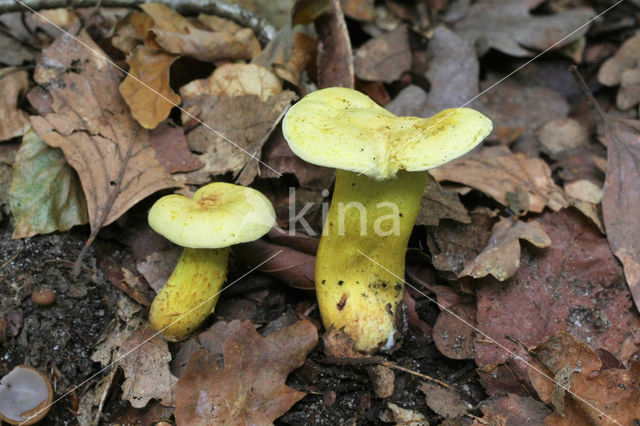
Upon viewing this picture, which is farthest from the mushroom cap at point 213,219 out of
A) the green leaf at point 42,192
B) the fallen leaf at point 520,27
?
the fallen leaf at point 520,27

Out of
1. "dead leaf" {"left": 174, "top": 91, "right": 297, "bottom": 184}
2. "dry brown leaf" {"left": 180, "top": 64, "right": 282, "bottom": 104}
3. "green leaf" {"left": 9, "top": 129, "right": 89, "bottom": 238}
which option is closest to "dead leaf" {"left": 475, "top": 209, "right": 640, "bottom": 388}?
"dead leaf" {"left": 174, "top": 91, "right": 297, "bottom": 184}

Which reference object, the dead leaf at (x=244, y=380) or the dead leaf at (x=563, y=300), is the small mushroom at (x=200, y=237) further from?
the dead leaf at (x=563, y=300)

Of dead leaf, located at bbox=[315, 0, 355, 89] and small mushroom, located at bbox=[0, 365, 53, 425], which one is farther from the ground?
dead leaf, located at bbox=[315, 0, 355, 89]

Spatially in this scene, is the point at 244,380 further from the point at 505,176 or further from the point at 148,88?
the point at 505,176

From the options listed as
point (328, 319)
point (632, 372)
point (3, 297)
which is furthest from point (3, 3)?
point (632, 372)

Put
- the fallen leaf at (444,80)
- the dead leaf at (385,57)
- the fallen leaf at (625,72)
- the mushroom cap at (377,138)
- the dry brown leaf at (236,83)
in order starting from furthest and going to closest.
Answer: the fallen leaf at (625,72), the dead leaf at (385,57), the fallen leaf at (444,80), the dry brown leaf at (236,83), the mushroom cap at (377,138)

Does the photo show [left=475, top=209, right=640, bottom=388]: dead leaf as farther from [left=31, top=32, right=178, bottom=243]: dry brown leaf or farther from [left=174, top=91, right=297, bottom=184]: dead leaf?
[left=31, top=32, right=178, bottom=243]: dry brown leaf

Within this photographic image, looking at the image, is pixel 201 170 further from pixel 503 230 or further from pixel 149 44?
pixel 503 230
